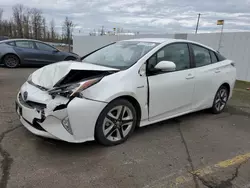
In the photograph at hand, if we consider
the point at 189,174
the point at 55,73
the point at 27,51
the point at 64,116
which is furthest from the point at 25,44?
the point at 189,174

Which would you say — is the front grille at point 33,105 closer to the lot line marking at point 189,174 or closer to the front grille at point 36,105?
the front grille at point 36,105

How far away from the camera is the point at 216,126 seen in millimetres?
4473

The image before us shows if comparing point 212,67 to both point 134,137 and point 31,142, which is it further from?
point 31,142

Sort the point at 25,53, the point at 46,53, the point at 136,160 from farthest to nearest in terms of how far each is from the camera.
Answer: the point at 46,53, the point at 25,53, the point at 136,160

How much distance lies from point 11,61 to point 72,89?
8.57 m

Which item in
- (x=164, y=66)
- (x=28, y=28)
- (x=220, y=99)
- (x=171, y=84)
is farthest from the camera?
(x=28, y=28)

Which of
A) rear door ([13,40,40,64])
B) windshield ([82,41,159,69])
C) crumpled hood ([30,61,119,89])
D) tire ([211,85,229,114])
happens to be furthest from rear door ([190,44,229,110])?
rear door ([13,40,40,64])

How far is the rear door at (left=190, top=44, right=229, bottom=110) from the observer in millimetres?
4422

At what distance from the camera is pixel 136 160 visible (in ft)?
9.95

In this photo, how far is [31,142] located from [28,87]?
0.77 metres

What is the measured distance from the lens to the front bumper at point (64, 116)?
111 inches

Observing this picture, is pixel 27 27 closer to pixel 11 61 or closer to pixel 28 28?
pixel 28 28

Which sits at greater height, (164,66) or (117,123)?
(164,66)

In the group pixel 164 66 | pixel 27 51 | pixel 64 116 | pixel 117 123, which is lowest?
pixel 117 123
